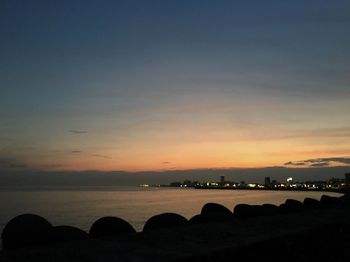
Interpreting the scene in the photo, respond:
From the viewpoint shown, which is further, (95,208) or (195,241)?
(95,208)

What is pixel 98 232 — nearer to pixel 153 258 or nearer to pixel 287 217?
pixel 287 217

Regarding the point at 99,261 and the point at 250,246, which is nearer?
the point at 99,261

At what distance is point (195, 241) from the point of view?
15.8 ft

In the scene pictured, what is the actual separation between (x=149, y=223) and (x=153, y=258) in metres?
5.60

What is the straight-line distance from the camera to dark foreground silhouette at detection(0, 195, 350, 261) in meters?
3.93

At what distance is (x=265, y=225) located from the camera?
642 centimetres

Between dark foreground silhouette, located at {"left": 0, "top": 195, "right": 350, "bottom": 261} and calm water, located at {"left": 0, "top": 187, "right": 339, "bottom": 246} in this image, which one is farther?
calm water, located at {"left": 0, "top": 187, "right": 339, "bottom": 246}

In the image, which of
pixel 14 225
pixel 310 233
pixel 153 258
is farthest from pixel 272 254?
pixel 14 225

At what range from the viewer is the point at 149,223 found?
938cm

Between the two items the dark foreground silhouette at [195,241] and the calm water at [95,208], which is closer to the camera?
the dark foreground silhouette at [195,241]

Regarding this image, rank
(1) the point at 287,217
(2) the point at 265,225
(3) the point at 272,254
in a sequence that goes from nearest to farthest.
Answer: (3) the point at 272,254 → (2) the point at 265,225 → (1) the point at 287,217

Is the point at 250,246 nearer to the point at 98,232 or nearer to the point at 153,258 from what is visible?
the point at 153,258

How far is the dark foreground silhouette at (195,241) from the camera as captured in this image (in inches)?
155

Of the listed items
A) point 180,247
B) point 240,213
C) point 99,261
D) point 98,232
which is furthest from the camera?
Result: point 240,213
